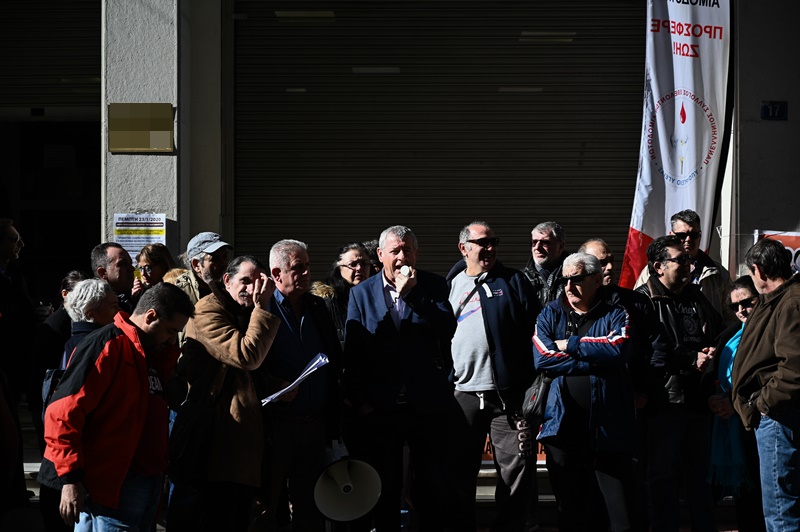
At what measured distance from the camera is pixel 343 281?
25.7 feet

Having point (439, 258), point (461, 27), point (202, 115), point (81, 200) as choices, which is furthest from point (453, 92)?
point (81, 200)

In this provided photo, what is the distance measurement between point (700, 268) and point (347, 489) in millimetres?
3352

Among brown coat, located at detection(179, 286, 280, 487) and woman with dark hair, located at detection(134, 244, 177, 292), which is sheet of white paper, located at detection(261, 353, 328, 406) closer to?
brown coat, located at detection(179, 286, 280, 487)

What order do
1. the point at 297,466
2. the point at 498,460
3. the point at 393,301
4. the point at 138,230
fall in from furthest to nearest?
the point at 138,230
the point at 498,460
the point at 393,301
the point at 297,466

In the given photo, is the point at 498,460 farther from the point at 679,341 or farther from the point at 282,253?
the point at 282,253

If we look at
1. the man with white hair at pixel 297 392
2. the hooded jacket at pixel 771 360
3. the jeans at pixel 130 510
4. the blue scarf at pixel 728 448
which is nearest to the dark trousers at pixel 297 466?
the man with white hair at pixel 297 392

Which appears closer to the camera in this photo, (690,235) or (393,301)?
(393,301)

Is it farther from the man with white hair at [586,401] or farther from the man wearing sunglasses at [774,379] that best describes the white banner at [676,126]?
the man with white hair at [586,401]

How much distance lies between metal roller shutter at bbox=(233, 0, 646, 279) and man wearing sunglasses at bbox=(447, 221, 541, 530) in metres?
3.17

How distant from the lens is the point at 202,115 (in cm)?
989

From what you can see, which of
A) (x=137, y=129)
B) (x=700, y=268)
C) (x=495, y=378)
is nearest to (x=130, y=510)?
(x=495, y=378)

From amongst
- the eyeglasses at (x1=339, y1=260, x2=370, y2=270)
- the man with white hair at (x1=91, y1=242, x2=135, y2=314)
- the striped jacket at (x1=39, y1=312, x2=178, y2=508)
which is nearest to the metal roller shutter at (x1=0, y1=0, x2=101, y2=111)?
the man with white hair at (x1=91, y1=242, x2=135, y2=314)

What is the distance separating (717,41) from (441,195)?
2.98 metres

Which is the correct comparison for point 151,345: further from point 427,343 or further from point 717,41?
point 717,41
